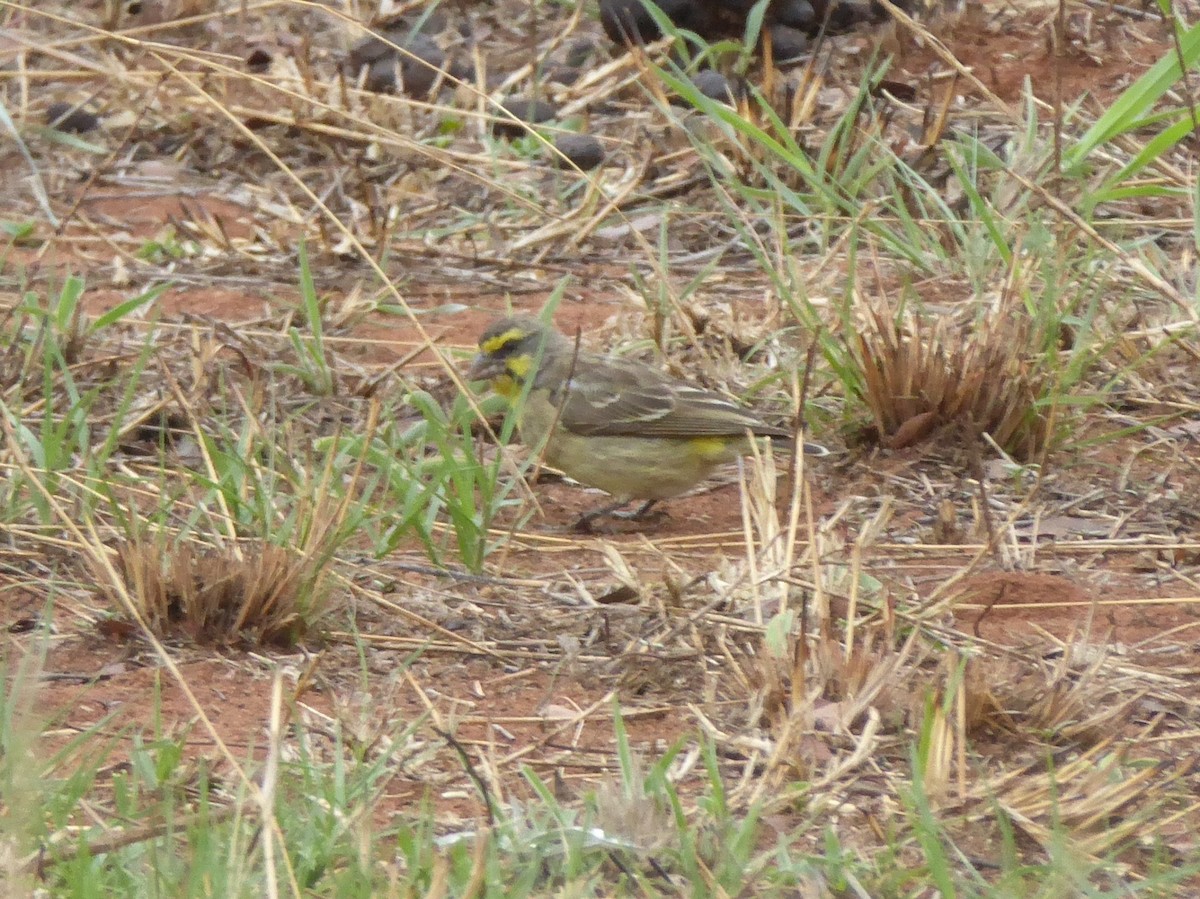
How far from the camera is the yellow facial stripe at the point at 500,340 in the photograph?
7.05 meters

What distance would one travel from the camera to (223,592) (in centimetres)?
454

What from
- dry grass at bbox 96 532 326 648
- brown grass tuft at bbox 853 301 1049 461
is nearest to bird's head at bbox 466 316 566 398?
brown grass tuft at bbox 853 301 1049 461

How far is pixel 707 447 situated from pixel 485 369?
0.89 metres

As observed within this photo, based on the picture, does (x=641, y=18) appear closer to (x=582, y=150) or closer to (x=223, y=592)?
(x=582, y=150)

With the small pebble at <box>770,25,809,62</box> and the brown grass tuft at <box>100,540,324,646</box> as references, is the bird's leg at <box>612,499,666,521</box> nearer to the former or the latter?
the brown grass tuft at <box>100,540,324,646</box>

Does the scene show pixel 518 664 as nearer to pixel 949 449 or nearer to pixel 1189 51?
pixel 949 449

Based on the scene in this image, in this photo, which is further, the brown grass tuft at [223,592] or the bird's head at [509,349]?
the bird's head at [509,349]

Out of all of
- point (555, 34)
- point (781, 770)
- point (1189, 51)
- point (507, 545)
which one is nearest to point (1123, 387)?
point (1189, 51)

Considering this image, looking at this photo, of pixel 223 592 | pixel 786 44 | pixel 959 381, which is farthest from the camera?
pixel 786 44

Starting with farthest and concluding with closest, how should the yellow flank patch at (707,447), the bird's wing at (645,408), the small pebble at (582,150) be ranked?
the small pebble at (582,150) → the yellow flank patch at (707,447) → the bird's wing at (645,408)

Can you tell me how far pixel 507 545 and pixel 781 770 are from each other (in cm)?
164

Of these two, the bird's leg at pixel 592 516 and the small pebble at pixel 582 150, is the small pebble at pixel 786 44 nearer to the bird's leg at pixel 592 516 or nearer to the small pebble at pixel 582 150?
the small pebble at pixel 582 150

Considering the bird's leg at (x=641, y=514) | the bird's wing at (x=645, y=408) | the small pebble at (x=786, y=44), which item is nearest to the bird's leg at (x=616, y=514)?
the bird's leg at (x=641, y=514)

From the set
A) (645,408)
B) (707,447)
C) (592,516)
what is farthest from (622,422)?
(592,516)
